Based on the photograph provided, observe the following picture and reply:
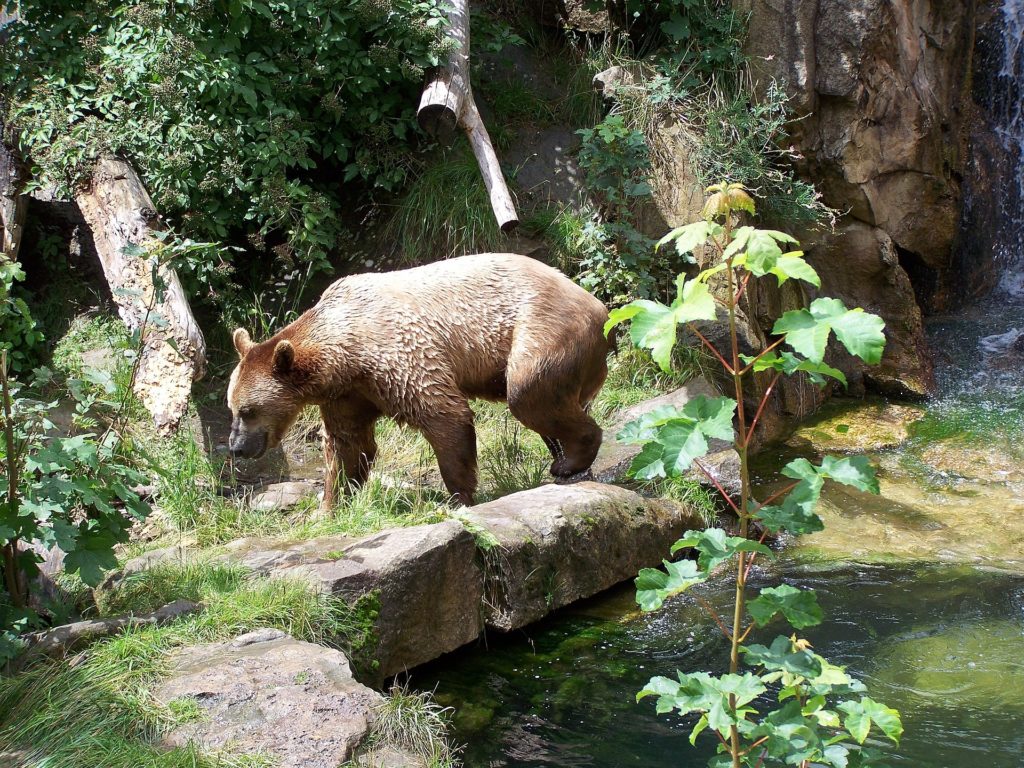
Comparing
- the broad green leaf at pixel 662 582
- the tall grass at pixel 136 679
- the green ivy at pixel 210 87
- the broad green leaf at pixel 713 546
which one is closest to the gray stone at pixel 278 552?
the tall grass at pixel 136 679

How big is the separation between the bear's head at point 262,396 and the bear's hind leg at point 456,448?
868mm

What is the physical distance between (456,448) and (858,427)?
13.2ft

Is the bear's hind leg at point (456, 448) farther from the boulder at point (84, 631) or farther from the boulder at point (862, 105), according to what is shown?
the boulder at point (862, 105)

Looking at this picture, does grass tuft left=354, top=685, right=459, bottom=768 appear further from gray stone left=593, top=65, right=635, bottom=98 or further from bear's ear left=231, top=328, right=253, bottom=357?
gray stone left=593, top=65, right=635, bottom=98

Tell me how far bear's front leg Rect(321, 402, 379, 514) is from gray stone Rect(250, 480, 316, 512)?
0.28 m

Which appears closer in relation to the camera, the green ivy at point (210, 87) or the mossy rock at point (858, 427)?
the mossy rock at point (858, 427)

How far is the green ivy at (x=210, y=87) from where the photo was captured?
8656mm

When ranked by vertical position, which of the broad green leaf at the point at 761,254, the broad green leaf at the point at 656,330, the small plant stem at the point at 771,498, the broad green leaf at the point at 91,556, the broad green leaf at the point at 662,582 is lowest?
the broad green leaf at the point at 91,556

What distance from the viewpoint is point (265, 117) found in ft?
29.5

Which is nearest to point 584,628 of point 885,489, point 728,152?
point 885,489

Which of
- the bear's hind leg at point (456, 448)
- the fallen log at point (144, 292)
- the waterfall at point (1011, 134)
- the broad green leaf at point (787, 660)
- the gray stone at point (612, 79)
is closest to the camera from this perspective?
the broad green leaf at point (787, 660)

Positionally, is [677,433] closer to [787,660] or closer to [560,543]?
[787,660]

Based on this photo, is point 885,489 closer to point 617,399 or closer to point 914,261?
point 617,399

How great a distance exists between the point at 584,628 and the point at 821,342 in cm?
342
